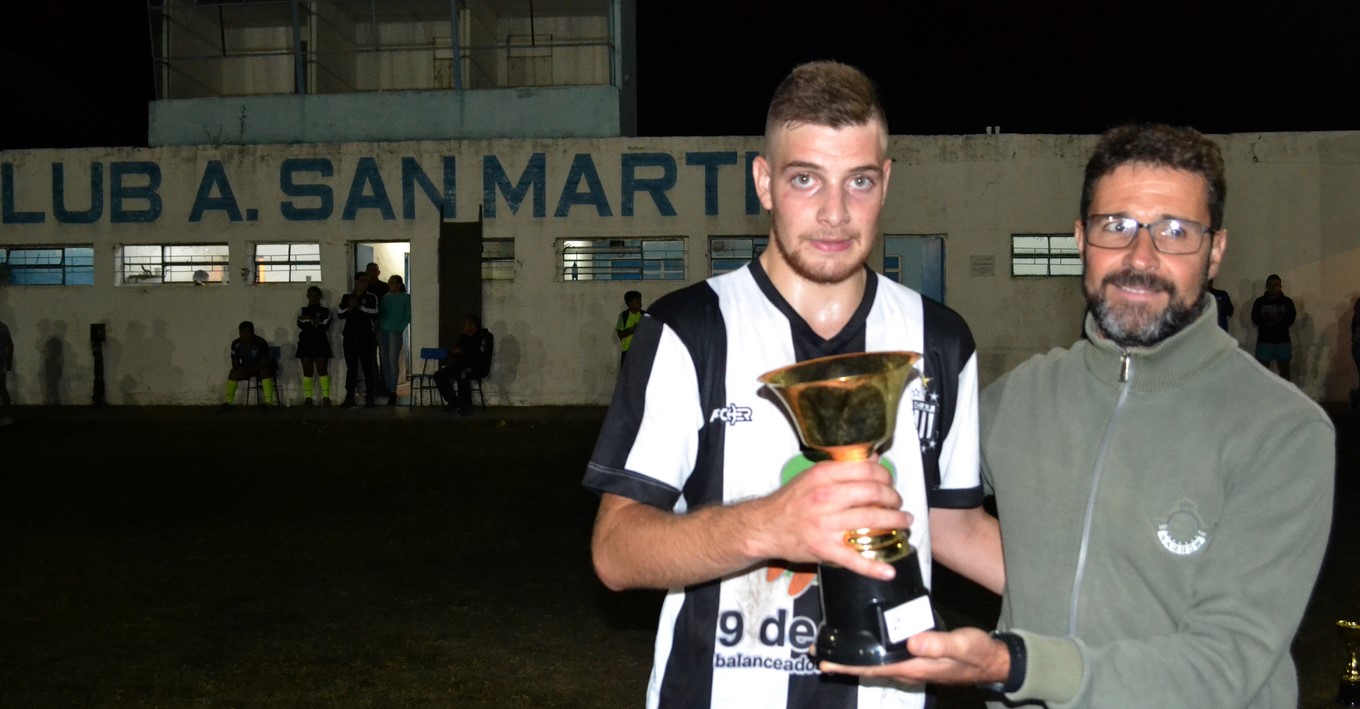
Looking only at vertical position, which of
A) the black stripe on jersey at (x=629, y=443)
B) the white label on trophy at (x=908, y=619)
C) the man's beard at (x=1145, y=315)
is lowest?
the white label on trophy at (x=908, y=619)

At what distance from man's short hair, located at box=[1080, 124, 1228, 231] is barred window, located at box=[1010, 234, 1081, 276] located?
17545 millimetres

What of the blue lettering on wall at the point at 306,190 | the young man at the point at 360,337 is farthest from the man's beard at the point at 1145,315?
the blue lettering on wall at the point at 306,190

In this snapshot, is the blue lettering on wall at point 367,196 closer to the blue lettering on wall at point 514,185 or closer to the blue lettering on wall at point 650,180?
the blue lettering on wall at point 514,185

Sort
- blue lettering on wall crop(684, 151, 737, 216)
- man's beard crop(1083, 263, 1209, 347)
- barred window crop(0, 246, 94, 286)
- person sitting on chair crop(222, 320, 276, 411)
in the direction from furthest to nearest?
barred window crop(0, 246, 94, 286) < blue lettering on wall crop(684, 151, 737, 216) < person sitting on chair crop(222, 320, 276, 411) < man's beard crop(1083, 263, 1209, 347)

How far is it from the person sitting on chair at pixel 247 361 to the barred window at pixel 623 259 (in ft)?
17.1

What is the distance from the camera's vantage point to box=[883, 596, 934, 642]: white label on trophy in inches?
70.9

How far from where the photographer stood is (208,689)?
527 cm

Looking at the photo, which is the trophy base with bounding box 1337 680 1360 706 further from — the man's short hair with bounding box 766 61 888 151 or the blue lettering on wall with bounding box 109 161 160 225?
the blue lettering on wall with bounding box 109 161 160 225

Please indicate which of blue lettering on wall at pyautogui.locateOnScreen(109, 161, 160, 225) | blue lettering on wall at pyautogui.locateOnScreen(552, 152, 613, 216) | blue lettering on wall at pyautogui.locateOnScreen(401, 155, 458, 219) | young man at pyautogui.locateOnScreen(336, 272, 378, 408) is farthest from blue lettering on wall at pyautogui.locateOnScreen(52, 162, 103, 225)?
blue lettering on wall at pyautogui.locateOnScreen(552, 152, 613, 216)

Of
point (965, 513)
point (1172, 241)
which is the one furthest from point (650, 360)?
point (1172, 241)

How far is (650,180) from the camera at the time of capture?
768 inches

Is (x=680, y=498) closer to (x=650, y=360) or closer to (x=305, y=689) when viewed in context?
(x=650, y=360)

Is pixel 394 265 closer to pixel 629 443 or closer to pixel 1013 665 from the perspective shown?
pixel 629 443

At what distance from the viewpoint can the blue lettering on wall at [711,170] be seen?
1933 cm
